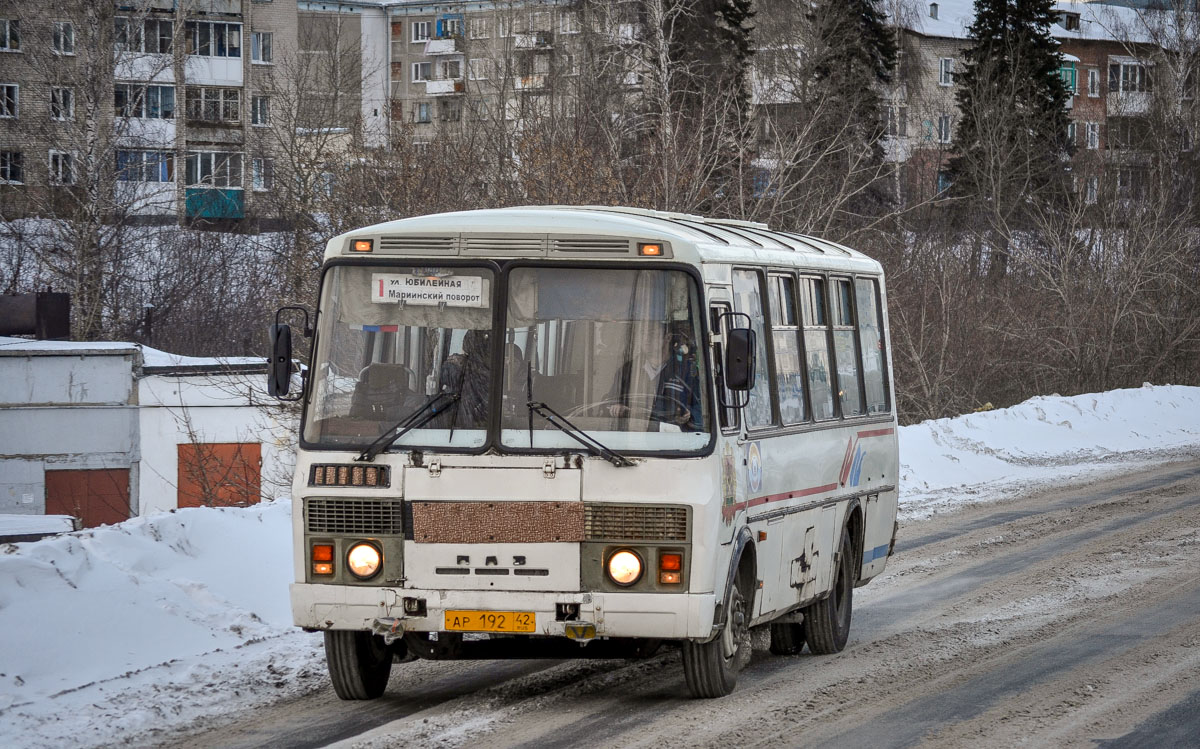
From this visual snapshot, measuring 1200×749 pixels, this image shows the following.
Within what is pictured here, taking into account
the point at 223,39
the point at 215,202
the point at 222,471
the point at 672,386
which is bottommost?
the point at 222,471

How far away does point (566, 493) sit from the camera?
8141mm

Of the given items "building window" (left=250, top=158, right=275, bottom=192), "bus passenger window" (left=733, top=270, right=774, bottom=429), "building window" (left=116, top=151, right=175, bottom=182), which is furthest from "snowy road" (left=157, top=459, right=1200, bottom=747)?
"building window" (left=250, top=158, right=275, bottom=192)

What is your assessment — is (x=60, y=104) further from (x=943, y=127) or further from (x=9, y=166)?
(x=943, y=127)

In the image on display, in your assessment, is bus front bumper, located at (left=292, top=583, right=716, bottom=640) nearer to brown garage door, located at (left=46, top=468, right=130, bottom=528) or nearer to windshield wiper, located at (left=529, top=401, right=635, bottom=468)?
windshield wiper, located at (left=529, top=401, right=635, bottom=468)

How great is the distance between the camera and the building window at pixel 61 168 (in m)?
41.0

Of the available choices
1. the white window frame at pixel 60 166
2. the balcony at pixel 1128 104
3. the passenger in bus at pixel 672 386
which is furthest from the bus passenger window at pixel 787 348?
the balcony at pixel 1128 104

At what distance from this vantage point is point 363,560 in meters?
8.26

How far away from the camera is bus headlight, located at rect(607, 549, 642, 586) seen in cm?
812

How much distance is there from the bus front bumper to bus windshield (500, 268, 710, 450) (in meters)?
→ 0.71

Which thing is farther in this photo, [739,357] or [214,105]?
[214,105]

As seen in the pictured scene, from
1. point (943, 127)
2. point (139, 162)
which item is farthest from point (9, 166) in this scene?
point (943, 127)

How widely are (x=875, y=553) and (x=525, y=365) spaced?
4610mm

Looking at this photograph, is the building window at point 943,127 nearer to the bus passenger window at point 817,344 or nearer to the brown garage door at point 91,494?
the brown garage door at point 91,494

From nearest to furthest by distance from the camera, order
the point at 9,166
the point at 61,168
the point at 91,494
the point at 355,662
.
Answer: the point at 355,662 < the point at 91,494 < the point at 61,168 < the point at 9,166
